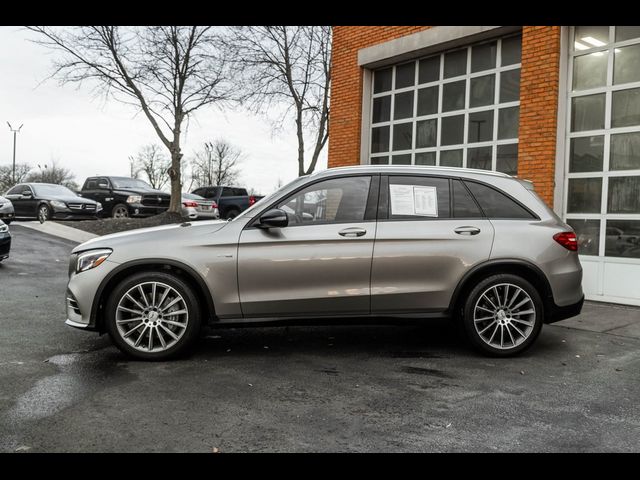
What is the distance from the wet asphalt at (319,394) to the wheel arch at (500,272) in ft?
1.10

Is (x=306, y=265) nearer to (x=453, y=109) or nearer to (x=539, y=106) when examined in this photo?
(x=539, y=106)

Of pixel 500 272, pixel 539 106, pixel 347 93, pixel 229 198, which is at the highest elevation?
pixel 347 93

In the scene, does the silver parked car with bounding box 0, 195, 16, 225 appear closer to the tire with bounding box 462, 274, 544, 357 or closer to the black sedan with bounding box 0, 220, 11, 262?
the black sedan with bounding box 0, 220, 11, 262

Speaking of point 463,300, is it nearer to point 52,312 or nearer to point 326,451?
point 326,451

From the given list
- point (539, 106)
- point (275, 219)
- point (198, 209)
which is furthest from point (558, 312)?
point (198, 209)

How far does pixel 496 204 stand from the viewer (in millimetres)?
5848

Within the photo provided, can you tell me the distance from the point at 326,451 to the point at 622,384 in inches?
114

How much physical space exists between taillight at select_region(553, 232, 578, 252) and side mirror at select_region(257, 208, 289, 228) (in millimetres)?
2548

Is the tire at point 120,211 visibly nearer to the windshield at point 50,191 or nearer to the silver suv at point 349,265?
the windshield at point 50,191

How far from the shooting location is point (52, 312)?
7.77m

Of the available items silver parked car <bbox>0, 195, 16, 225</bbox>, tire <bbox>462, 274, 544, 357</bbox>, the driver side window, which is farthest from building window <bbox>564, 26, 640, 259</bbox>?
silver parked car <bbox>0, 195, 16, 225</bbox>

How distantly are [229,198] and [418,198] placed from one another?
21.1 m

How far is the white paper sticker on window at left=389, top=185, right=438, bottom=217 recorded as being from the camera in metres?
5.73
